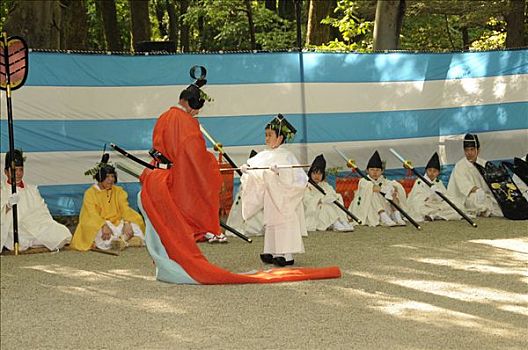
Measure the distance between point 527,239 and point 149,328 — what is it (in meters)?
4.37

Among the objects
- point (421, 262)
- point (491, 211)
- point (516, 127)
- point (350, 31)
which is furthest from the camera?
point (350, 31)

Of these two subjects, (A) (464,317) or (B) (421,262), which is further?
(B) (421,262)

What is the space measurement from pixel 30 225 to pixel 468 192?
4630mm

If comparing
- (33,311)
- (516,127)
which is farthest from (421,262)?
(516,127)

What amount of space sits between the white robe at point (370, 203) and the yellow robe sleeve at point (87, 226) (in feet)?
8.99

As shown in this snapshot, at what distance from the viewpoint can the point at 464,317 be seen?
17.9 ft

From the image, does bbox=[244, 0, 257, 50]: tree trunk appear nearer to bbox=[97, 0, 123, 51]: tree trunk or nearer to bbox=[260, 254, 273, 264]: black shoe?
→ bbox=[97, 0, 123, 51]: tree trunk

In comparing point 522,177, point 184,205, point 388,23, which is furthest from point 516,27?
point 184,205

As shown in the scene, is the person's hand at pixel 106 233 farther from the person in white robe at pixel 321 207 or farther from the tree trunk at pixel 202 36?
the tree trunk at pixel 202 36

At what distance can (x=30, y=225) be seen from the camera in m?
8.32

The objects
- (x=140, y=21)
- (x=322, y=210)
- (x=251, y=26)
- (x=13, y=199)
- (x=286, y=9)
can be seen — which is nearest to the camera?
(x=13, y=199)

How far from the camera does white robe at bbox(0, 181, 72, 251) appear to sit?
8.19m

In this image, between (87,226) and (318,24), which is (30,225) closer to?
(87,226)

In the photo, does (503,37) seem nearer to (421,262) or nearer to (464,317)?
(421,262)
